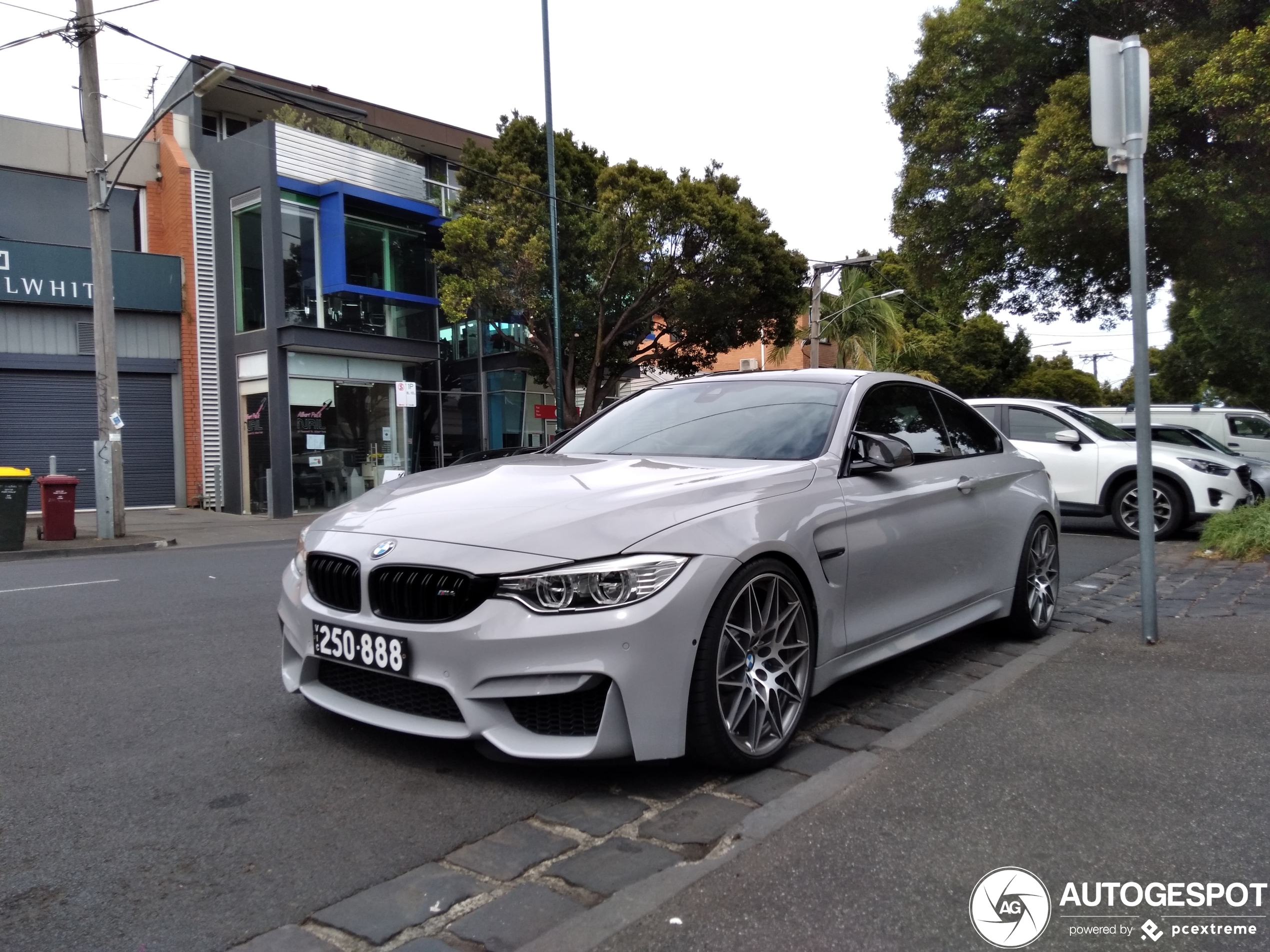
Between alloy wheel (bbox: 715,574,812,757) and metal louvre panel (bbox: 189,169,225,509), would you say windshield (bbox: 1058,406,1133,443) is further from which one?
metal louvre panel (bbox: 189,169,225,509)

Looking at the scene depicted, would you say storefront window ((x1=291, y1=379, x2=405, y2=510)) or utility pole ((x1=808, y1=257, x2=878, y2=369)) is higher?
utility pole ((x1=808, y1=257, x2=878, y2=369))

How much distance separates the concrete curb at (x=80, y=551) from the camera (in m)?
12.8

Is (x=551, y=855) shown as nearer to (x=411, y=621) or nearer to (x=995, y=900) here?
(x=411, y=621)

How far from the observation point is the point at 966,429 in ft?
18.5

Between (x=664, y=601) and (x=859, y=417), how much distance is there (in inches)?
72.6

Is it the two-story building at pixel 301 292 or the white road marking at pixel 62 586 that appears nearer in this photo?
the white road marking at pixel 62 586

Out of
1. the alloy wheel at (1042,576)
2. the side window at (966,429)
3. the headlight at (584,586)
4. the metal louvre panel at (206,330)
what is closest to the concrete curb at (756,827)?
the headlight at (584,586)

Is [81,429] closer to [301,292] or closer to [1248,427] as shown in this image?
[301,292]

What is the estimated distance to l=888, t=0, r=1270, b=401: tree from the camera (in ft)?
36.7

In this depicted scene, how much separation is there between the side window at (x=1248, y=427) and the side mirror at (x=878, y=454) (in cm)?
1763

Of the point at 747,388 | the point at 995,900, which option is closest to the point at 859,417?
the point at 747,388

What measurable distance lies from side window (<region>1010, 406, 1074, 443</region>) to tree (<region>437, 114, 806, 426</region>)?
11162 millimetres

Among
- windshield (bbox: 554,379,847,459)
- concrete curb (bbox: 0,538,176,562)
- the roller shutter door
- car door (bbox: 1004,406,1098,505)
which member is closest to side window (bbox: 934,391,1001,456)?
windshield (bbox: 554,379,847,459)

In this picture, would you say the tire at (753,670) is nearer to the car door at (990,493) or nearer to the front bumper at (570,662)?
the front bumper at (570,662)
